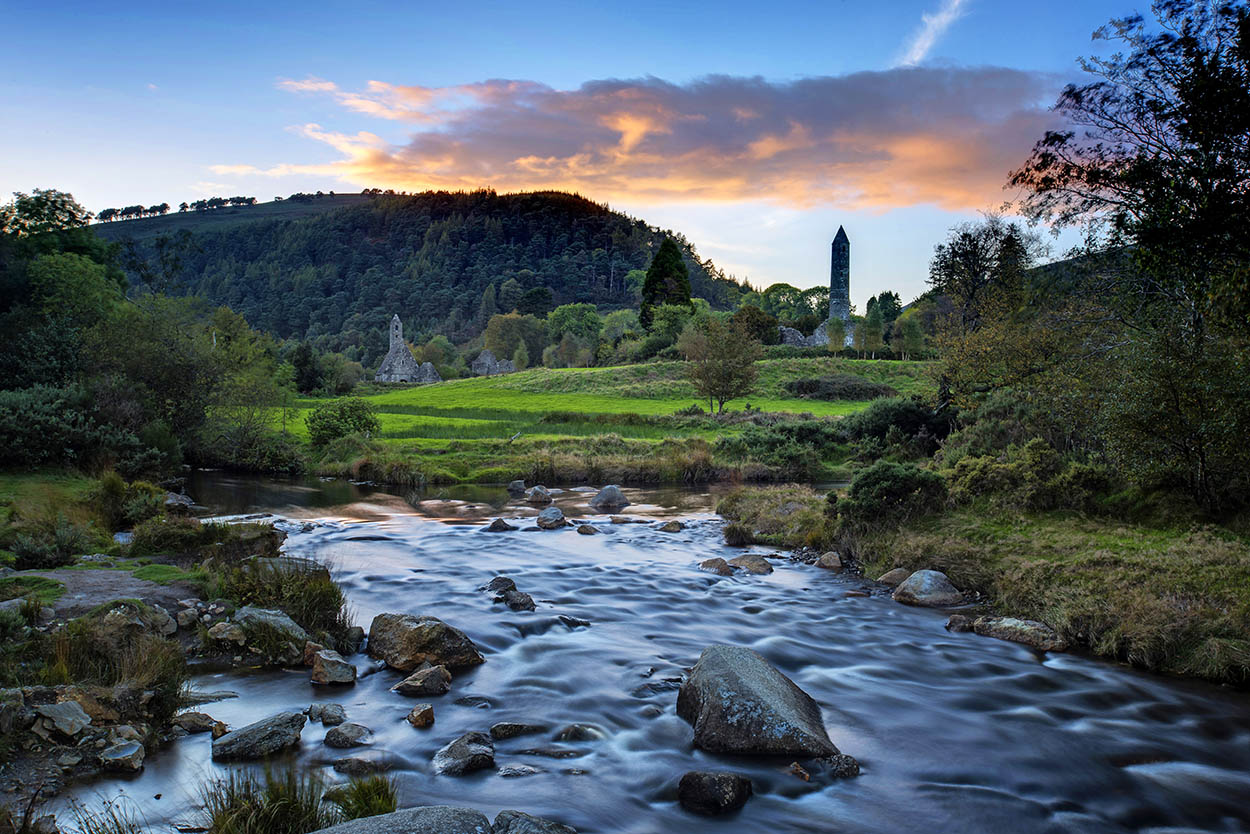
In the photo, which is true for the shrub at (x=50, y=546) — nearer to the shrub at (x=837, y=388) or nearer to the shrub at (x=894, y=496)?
the shrub at (x=894, y=496)

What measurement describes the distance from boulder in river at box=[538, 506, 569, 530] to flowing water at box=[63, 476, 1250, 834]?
6367 mm

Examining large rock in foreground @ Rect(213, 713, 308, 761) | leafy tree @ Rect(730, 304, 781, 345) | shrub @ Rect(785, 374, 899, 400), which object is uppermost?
leafy tree @ Rect(730, 304, 781, 345)

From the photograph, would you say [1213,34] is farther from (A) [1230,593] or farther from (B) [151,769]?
(B) [151,769]

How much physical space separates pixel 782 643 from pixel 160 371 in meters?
30.8

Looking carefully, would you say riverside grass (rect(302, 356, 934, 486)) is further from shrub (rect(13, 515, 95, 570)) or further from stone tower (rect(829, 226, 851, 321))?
stone tower (rect(829, 226, 851, 321))

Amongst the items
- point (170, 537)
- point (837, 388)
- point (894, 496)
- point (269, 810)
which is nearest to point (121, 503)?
point (170, 537)

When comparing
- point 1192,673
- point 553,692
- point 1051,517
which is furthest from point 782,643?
point 1051,517

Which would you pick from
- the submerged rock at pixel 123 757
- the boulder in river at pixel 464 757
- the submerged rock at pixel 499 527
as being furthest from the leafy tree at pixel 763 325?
the submerged rock at pixel 123 757

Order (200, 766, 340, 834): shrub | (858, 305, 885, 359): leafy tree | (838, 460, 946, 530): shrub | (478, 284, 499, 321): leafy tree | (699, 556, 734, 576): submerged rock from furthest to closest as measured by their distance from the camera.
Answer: (478, 284, 499, 321): leafy tree, (858, 305, 885, 359): leafy tree, (838, 460, 946, 530): shrub, (699, 556, 734, 576): submerged rock, (200, 766, 340, 834): shrub

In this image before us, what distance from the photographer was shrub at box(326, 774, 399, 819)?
18.6 ft

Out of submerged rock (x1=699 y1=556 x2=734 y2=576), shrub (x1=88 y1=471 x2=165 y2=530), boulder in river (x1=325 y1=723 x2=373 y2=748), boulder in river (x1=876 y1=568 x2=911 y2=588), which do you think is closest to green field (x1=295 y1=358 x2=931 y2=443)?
shrub (x1=88 y1=471 x2=165 y2=530)

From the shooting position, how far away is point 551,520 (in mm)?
22078

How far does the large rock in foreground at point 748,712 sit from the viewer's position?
7.71 meters

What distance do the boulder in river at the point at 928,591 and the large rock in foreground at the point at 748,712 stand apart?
18.3 ft
